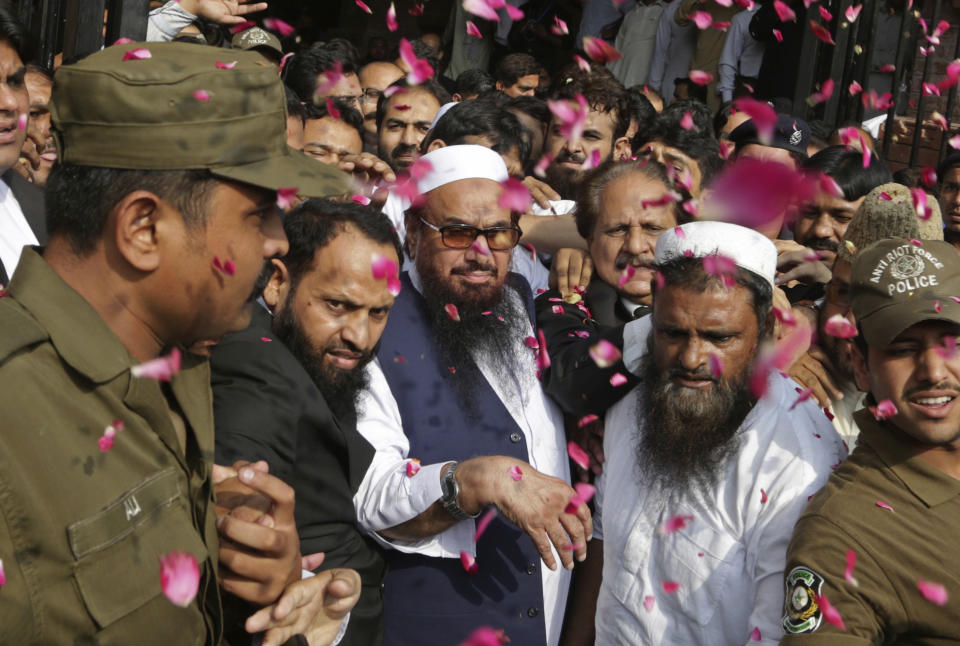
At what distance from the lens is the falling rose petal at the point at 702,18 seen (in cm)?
699

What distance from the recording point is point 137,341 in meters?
1.66

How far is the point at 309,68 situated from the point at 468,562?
3769mm

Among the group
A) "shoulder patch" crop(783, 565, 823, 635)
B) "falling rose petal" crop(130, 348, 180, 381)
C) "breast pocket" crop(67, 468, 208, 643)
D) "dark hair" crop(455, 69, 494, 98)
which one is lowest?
"dark hair" crop(455, 69, 494, 98)

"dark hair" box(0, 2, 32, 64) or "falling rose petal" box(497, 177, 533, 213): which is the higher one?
"dark hair" box(0, 2, 32, 64)

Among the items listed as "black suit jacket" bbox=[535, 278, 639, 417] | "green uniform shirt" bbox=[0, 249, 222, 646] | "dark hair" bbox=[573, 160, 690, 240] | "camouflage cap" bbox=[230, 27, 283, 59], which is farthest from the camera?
"camouflage cap" bbox=[230, 27, 283, 59]

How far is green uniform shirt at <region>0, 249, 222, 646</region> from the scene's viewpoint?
1.36 meters

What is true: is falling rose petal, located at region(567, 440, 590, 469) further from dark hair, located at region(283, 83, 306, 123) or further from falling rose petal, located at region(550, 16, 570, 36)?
falling rose petal, located at region(550, 16, 570, 36)

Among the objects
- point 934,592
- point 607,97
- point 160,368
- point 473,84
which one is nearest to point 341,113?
point 607,97

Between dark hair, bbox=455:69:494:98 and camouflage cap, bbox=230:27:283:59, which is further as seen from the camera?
dark hair, bbox=455:69:494:98

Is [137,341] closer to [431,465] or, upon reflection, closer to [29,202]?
[431,465]

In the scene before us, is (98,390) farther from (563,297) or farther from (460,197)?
(563,297)

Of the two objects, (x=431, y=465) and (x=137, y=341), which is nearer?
(x=137, y=341)

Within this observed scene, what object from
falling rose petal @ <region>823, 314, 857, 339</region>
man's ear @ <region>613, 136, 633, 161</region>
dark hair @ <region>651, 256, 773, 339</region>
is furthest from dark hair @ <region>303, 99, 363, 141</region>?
falling rose petal @ <region>823, 314, 857, 339</region>

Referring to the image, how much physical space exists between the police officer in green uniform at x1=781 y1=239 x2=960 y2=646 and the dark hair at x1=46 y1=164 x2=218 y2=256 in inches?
59.9
